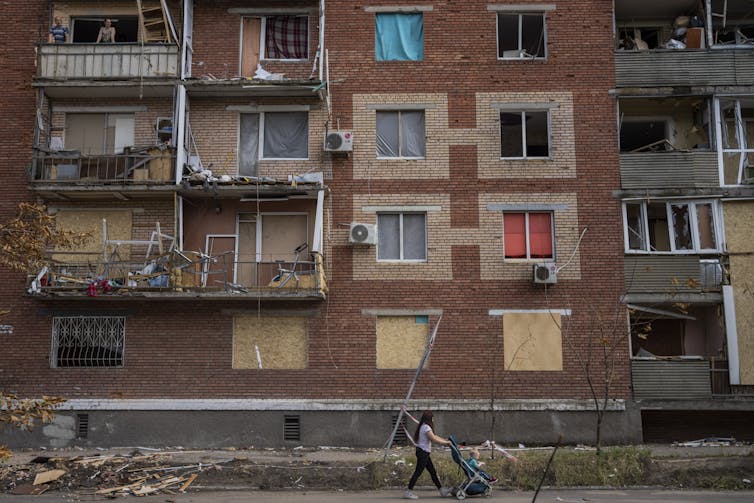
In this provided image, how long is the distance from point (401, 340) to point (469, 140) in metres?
5.92

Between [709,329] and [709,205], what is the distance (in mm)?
3462

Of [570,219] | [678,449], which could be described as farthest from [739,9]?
[678,449]

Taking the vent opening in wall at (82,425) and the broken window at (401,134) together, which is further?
the broken window at (401,134)

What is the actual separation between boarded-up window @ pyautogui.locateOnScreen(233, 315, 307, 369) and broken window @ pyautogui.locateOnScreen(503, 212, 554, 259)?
6129mm

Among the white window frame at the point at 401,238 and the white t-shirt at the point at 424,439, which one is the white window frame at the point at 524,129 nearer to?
the white window frame at the point at 401,238

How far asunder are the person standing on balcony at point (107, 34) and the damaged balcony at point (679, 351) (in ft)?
54.1

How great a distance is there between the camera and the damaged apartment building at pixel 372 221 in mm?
19984

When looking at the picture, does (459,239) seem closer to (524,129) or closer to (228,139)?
(524,129)

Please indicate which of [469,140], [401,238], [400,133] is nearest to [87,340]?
[401,238]

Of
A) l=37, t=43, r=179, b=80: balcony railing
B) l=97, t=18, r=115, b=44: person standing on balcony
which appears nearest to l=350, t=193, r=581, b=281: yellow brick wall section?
l=37, t=43, r=179, b=80: balcony railing

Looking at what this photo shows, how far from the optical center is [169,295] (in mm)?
19719

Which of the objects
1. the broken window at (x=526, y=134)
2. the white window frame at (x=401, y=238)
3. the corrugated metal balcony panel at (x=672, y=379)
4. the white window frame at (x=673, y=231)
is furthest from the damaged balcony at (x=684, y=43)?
the corrugated metal balcony panel at (x=672, y=379)

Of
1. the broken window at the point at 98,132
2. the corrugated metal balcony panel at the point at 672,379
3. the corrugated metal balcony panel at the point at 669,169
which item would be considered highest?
the broken window at the point at 98,132

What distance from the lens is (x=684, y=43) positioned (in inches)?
874
